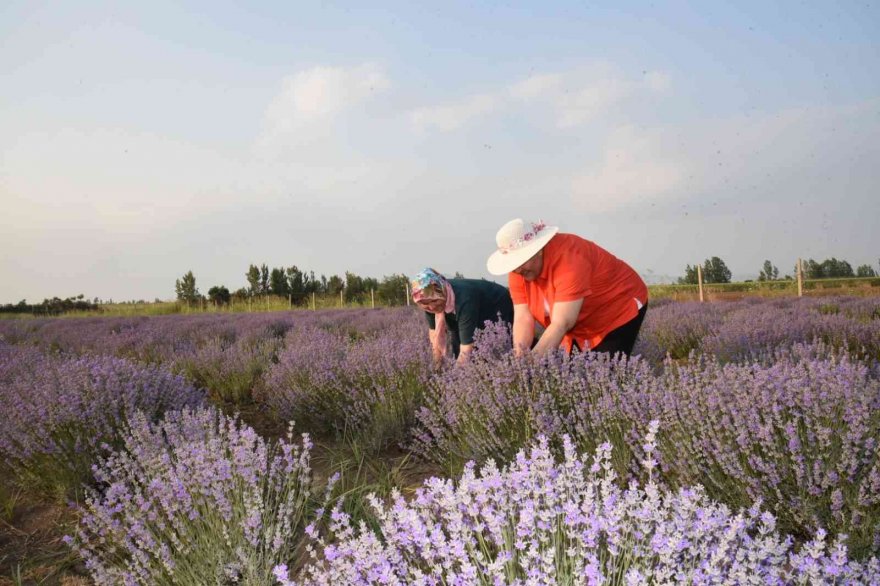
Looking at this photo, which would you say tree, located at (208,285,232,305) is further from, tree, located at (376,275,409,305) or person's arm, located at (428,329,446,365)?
person's arm, located at (428,329,446,365)

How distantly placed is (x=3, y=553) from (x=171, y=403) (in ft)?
3.79

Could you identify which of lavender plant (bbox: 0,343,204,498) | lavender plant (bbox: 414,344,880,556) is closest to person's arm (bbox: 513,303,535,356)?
lavender plant (bbox: 414,344,880,556)

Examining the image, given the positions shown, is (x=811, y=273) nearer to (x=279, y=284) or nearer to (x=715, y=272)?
(x=715, y=272)

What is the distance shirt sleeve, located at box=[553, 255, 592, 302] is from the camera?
3.22 meters

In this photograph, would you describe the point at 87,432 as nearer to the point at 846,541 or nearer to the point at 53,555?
the point at 53,555

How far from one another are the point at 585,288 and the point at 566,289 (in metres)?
0.13

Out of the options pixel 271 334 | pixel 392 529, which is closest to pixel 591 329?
pixel 392 529

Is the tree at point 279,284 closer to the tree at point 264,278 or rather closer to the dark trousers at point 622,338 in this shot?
the tree at point 264,278

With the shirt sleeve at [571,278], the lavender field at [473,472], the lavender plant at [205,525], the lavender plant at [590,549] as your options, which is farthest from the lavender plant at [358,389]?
the lavender plant at [590,549]

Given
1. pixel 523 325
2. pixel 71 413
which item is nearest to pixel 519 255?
pixel 523 325

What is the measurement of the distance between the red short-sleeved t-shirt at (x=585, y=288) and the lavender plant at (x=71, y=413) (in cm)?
222

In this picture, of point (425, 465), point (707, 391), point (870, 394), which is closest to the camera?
point (870, 394)

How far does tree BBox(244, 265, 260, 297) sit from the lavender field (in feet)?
76.6

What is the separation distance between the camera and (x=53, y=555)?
2.77 metres
